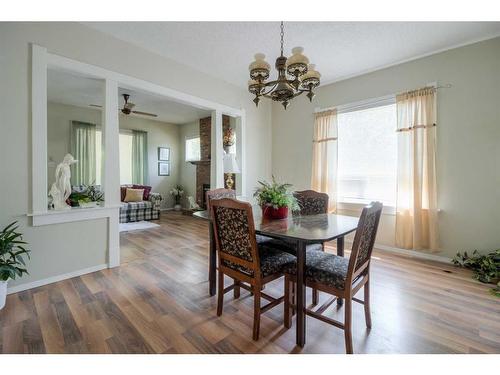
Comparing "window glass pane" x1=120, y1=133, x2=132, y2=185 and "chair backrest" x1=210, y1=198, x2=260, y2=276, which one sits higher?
"window glass pane" x1=120, y1=133, x2=132, y2=185

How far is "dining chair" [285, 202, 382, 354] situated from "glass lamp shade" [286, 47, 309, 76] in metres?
1.17

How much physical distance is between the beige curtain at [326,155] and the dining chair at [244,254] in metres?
2.44

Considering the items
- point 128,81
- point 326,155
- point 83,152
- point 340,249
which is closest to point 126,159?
point 83,152

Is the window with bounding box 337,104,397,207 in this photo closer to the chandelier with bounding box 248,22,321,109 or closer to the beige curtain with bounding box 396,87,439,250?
the beige curtain with bounding box 396,87,439,250

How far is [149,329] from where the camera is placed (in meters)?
1.75

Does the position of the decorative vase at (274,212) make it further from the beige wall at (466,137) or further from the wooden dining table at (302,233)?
the beige wall at (466,137)

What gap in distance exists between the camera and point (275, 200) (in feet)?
6.75

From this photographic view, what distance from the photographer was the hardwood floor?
1.59 meters

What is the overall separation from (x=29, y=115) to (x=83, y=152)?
4.08m

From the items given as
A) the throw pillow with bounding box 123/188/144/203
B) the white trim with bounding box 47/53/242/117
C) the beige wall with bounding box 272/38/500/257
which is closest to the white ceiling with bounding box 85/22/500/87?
the beige wall with bounding box 272/38/500/257

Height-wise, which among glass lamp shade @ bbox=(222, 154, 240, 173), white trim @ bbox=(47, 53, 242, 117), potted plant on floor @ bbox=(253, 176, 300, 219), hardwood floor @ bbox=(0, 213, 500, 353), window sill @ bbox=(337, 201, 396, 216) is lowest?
hardwood floor @ bbox=(0, 213, 500, 353)
